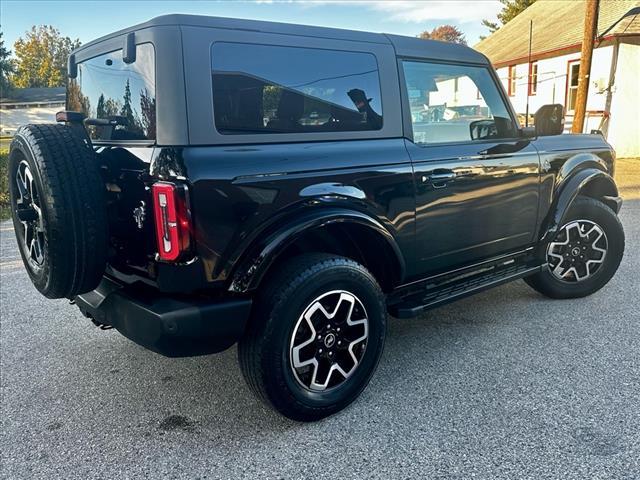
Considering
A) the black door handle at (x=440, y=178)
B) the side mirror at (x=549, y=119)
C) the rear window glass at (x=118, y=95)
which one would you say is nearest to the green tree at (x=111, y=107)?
the rear window glass at (x=118, y=95)

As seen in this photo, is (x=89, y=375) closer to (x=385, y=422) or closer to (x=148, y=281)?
(x=148, y=281)

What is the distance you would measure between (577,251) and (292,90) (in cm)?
290

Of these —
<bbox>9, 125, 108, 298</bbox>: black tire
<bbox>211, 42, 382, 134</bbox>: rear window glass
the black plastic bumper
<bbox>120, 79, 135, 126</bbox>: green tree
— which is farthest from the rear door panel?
<bbox>9, 125, 108, 298</bbox>: black tire

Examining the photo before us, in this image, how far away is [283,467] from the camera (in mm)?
2340

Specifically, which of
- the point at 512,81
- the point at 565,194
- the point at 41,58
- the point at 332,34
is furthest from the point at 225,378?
the point at 41,58

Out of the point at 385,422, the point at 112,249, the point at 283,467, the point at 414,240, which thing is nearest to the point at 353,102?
the point at 414,240

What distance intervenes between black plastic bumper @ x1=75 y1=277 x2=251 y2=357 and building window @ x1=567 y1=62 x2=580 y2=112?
54.4 feet

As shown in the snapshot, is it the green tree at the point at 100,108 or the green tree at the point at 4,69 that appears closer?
the green tree at the point at 100,108

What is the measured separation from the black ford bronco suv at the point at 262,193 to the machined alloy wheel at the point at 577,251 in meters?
1.12

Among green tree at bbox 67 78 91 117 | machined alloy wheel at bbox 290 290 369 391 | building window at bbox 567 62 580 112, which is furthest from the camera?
building window at bbox 567 62 580 112

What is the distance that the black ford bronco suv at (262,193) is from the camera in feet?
7.60

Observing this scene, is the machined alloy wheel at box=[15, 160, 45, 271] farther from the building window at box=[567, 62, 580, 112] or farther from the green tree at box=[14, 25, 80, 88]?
the green tree at box=[14, 25, 80, 88]

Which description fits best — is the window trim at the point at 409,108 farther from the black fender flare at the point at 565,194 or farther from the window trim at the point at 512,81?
the window trim at the point at 512,81

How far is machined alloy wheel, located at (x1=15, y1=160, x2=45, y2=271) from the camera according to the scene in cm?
252
